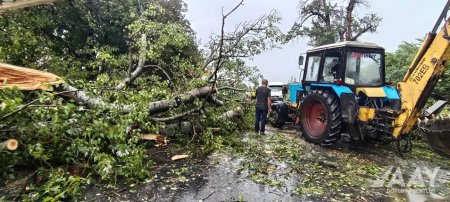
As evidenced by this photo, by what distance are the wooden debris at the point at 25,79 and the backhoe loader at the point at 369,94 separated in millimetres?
5162

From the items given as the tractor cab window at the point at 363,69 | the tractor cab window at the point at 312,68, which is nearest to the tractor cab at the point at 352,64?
the tractor cab window at the point at 363,69

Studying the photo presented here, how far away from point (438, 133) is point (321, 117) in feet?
9.53

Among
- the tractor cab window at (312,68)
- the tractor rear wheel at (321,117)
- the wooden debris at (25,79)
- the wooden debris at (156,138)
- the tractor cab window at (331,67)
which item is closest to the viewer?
the wooden debris at (25,79)

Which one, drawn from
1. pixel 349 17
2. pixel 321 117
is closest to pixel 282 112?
pixel 321 117

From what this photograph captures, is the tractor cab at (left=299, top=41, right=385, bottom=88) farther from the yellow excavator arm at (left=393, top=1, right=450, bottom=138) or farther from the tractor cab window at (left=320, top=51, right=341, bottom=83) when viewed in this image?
the yellow excavator arm at (left=393, top=1, right=450, bottom=138)

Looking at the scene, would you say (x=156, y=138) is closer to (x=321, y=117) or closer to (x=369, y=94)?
(x=321, y=117)

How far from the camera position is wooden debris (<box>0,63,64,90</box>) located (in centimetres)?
460

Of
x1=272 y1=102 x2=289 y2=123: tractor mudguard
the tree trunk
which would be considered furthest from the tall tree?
x1=272 y1=102 x2=289 y2=123: tractor mudguard

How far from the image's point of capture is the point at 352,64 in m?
6.96

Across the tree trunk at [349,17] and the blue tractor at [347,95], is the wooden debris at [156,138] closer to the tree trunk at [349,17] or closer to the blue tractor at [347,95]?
the blue tractor at [347,95]

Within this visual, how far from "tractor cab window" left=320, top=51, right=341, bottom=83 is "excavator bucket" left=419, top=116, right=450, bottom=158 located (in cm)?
240

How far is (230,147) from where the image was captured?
663 cm

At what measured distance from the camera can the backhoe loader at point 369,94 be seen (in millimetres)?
5242

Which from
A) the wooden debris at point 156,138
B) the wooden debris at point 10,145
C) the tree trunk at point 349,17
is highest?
the tree trunk at point 349,17
